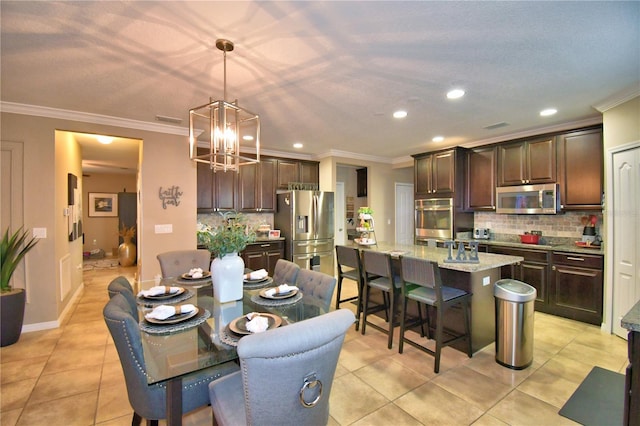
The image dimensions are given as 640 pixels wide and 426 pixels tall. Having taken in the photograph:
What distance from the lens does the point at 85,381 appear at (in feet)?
7.80

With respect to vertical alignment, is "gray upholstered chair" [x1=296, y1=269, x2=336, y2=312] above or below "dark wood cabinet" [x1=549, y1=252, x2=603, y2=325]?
above

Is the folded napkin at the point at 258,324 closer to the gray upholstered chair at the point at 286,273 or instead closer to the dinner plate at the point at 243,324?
the dinner plate at the point at 243,324

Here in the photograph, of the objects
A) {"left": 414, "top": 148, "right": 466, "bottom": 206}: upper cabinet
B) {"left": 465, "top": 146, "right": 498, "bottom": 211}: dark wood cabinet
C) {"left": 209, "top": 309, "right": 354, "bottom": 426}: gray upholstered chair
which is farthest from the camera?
{"left": 414, "top": 148, "right": 466, "bottom": 206}: upper cabinet

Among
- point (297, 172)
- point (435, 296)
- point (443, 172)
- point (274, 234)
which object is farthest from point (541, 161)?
point (274, 234)

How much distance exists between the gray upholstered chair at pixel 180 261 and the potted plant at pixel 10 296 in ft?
4.90

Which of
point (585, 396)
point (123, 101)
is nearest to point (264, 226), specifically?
point (123, 101)

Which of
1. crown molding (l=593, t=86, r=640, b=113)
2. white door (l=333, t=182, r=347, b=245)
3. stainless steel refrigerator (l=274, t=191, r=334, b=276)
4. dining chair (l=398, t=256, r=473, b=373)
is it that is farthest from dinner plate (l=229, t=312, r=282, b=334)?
white door (l=333, t=182, r=347, b=245)

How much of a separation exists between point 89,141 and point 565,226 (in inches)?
288

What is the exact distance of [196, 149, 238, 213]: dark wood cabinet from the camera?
4789 mm

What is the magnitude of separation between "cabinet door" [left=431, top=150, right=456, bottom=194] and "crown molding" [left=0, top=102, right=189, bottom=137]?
410cm

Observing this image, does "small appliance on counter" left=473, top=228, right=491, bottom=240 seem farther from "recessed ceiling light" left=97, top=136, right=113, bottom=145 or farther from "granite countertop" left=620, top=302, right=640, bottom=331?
"recessed ceiling light" left=97, top=136, right=113, bottom=145

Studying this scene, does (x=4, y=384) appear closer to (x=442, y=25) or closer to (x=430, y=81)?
(x=442, y=25)

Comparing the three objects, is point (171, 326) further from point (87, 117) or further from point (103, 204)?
point (103, 204)

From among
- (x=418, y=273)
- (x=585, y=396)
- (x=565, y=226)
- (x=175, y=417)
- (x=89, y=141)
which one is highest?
(x=89, y=141)
